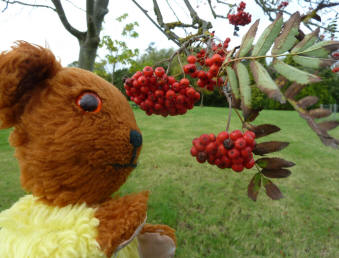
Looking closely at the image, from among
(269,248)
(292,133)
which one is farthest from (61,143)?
(292,133)

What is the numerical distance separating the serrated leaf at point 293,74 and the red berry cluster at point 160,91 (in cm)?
36

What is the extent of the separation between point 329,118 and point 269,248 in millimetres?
1753

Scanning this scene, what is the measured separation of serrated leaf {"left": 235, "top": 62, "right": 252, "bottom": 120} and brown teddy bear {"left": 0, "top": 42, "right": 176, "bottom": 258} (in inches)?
18.1

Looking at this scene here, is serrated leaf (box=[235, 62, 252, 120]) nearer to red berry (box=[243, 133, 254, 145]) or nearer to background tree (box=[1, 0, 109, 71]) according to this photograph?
red berry (box=[243, 133, 254, 145])

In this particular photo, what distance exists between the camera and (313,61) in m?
0.42

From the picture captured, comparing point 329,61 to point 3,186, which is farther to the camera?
point 3,186

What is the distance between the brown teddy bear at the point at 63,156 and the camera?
674 mm

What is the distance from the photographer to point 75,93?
29.4 inches

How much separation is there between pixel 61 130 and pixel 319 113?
0.67m

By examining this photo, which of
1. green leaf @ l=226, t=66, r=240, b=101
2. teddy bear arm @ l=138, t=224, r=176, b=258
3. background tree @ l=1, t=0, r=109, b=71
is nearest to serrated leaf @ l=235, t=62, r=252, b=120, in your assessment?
green leaf @ l=226, t=66, r=240, b=101

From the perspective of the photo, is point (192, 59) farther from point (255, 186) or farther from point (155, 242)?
point (155, 242)

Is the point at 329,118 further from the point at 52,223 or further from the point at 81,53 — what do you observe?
the point at 81,53

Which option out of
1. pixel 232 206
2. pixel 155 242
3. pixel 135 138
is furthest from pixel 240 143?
pixel 232 206

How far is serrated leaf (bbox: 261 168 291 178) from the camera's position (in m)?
0.59
